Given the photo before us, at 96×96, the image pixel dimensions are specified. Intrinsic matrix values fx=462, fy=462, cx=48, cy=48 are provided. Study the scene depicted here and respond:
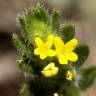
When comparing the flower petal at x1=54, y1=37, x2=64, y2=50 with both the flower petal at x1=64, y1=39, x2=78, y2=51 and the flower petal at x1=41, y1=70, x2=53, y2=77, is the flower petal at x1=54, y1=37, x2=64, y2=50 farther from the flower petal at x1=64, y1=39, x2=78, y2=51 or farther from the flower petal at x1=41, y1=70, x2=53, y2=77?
the flower petal at x1=41, y1=70, x2=53, y2=77

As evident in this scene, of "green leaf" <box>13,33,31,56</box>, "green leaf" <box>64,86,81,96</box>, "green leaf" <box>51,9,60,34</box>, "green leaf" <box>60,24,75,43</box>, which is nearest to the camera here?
"green leaf" <box>13,33,31,56</box>

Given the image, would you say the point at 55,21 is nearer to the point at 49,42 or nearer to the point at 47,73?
the point at 49,42

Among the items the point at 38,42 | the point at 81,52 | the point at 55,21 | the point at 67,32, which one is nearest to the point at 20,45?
the point at 38,42

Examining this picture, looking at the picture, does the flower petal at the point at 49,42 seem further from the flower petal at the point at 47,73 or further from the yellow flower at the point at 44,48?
the flower petal at the point at 47,73

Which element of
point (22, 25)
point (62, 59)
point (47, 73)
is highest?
Result: point (22, 25)

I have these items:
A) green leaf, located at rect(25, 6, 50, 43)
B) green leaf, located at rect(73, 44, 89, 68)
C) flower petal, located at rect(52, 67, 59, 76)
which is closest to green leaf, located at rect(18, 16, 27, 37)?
green leaf, located at rect(25, 6, 50, 43)

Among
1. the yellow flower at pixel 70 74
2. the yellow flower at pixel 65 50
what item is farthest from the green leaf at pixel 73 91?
the yellow flower at pixel 65 50
